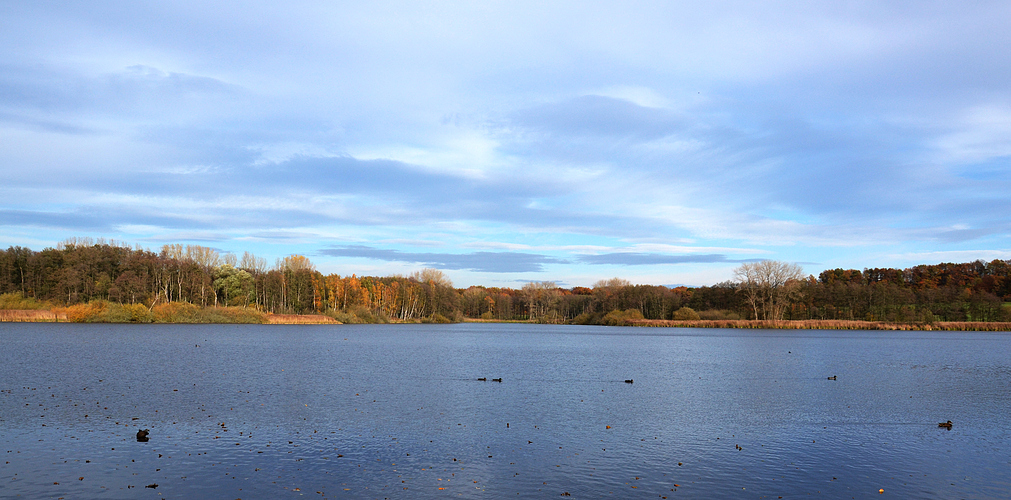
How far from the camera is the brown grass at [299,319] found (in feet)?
344

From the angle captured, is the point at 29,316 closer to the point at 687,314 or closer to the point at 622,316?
the point at 622,316

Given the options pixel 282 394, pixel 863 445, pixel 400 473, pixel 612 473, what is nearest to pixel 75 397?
pixel 282 394

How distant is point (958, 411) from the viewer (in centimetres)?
2333

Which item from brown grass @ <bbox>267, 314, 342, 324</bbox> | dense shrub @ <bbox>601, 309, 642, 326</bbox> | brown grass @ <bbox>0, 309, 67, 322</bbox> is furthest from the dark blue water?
dense shrub @ <bbox>601, 309, 642, 326</bbox>

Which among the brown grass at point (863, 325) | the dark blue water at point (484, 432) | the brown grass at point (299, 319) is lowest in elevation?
the brown grass at point (863, 325)

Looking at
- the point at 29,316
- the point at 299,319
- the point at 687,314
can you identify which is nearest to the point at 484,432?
the point at 29,316

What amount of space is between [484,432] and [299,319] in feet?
323

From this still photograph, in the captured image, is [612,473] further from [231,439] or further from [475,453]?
[231,439]

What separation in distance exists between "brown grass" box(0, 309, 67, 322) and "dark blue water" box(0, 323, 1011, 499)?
61692 millimetres

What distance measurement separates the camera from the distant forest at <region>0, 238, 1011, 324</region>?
326 ft

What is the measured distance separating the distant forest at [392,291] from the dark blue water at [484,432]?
75.6 metres

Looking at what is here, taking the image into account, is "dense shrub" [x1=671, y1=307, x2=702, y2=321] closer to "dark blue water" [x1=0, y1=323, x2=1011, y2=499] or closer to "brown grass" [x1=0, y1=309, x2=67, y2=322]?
"dark blue water" [x1=0, y1=323, x2=1011, y2=499]

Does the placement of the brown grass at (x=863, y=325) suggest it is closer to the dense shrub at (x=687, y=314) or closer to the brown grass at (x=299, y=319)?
the dense shrub at (x=687, y=314)

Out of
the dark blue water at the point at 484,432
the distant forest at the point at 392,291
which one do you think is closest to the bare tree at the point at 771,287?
the distant forest at the point at 392,291
